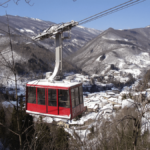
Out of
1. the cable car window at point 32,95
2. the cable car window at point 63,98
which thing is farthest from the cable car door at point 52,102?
the cable car window at point 32,95

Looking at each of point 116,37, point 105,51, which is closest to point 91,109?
point 105,51

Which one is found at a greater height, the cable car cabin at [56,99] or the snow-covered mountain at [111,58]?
the snow-covered mountain at [111,58]

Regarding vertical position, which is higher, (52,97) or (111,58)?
(111,58)

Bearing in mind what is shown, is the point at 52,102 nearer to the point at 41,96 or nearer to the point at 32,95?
the point at 41,96

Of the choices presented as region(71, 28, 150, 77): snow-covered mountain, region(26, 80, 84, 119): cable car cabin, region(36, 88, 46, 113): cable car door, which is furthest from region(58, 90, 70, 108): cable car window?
region(71, 28, 150, 77): snow-covered mountain

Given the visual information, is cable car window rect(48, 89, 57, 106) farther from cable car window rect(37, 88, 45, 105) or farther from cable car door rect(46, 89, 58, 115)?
cable car window rect(37, 88, 45, 105)

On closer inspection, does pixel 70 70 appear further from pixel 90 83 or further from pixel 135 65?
pixel 135 65

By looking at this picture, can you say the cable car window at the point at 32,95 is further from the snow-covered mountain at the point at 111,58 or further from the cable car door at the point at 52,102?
the snow-covered mountain at the point at 111,58

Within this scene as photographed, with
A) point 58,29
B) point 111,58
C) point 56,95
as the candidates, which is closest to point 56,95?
point 56,95

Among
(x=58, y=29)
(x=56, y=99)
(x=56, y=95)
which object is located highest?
(x=58, y=29)
